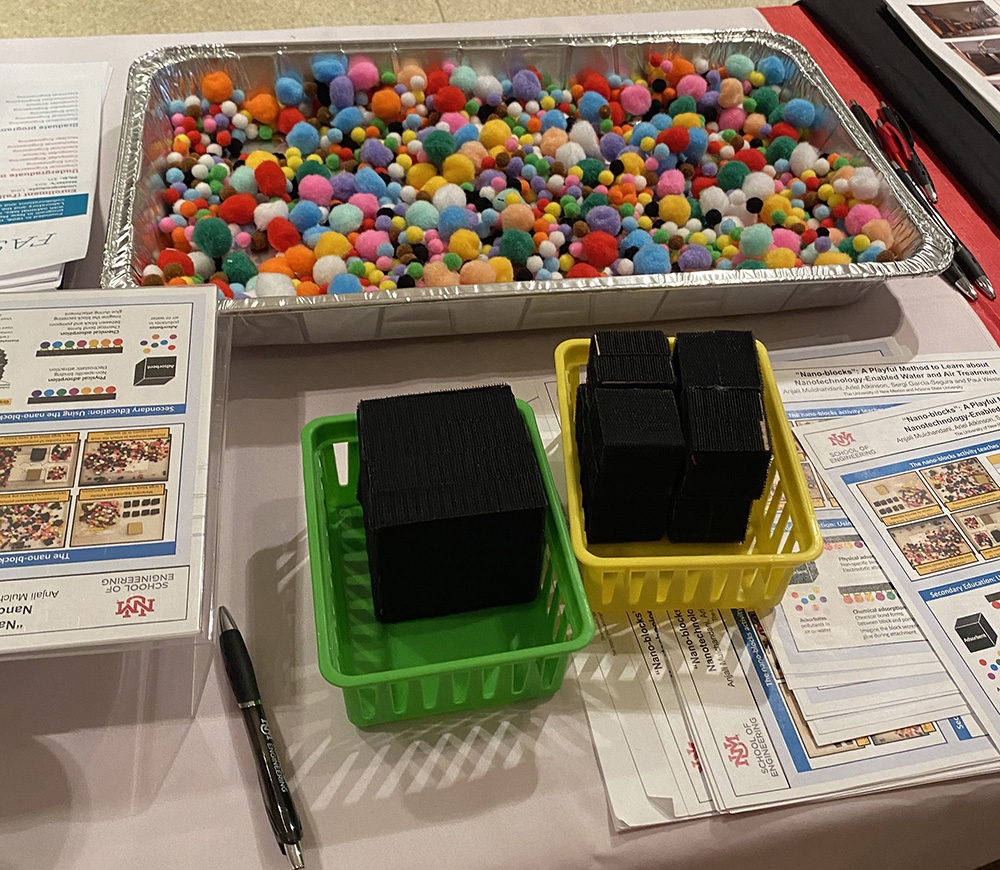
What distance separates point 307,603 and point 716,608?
31 cm

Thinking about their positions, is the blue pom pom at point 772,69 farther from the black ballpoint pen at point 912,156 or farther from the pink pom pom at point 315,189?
the pink pom pom at point 315,189

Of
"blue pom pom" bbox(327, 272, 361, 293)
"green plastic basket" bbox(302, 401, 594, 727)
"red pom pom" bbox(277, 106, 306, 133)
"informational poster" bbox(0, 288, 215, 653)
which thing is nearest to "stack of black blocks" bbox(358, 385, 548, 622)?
"green plastic basket" bbox(302, 401, 594, 727)

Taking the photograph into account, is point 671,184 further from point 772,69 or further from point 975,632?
point 975,632

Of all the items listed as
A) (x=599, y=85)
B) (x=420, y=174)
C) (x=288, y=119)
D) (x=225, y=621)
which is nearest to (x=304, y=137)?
(x=288, y=119)

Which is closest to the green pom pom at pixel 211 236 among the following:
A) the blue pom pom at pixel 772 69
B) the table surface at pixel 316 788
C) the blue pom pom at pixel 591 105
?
the table surface at pixel 316 788

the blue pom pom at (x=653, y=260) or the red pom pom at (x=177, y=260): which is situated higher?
the blue pom pom at (x=653, y=260)

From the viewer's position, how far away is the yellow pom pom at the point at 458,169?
86 centimetres

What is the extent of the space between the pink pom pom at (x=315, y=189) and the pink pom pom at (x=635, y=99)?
38cm

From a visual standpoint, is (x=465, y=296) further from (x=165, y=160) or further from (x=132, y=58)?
(x=132, y=58)

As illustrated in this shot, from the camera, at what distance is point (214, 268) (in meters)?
0.79

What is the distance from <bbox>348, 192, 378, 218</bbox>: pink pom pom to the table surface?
40 centimetres

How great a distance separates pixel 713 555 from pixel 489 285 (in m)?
0.31

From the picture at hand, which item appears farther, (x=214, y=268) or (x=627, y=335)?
(x=214, y=268)

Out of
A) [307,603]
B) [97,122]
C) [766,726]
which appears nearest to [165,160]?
[97,122]
